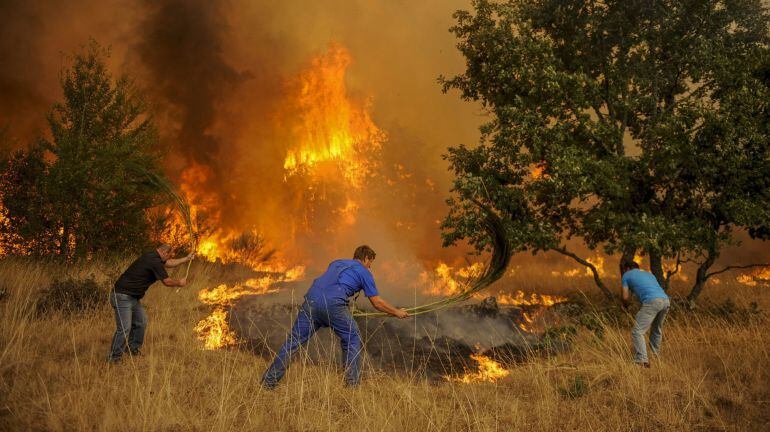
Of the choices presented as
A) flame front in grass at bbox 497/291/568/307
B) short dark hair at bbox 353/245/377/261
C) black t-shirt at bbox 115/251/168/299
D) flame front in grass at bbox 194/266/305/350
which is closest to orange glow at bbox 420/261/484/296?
flame front in grass at bbox 497/291/568/307

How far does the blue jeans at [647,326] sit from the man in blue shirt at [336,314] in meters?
4.42

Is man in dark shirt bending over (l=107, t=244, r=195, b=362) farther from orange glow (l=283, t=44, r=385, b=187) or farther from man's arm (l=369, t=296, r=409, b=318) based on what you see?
orange glow (l=283, t=44, r=385, b=187)

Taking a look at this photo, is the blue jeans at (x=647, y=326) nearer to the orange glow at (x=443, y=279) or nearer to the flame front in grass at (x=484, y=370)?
the flame front in grass at (x=484, y=370)

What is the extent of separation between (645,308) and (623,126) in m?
7.78

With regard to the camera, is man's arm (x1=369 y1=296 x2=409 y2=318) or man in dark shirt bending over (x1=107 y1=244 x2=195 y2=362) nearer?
man's arm (x1=369 y1=296 x2=409 y2=318)

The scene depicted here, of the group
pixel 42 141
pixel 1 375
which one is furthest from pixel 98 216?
pixel 1 375

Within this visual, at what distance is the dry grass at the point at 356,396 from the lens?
5.05 m

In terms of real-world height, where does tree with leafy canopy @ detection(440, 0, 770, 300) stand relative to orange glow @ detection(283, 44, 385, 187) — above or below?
below

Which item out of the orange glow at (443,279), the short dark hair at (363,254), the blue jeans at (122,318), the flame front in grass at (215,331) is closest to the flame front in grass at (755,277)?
the orange glow at (443,279)

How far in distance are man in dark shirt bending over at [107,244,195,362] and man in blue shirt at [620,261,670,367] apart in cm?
766

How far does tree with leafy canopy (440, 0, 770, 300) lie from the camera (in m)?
11.1

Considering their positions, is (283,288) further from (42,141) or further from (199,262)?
(42,141)

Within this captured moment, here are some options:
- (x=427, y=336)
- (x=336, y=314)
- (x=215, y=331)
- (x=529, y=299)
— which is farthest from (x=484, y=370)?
(x=529, y=299)

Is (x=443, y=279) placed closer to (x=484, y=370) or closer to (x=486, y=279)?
(x=484, y=370)
